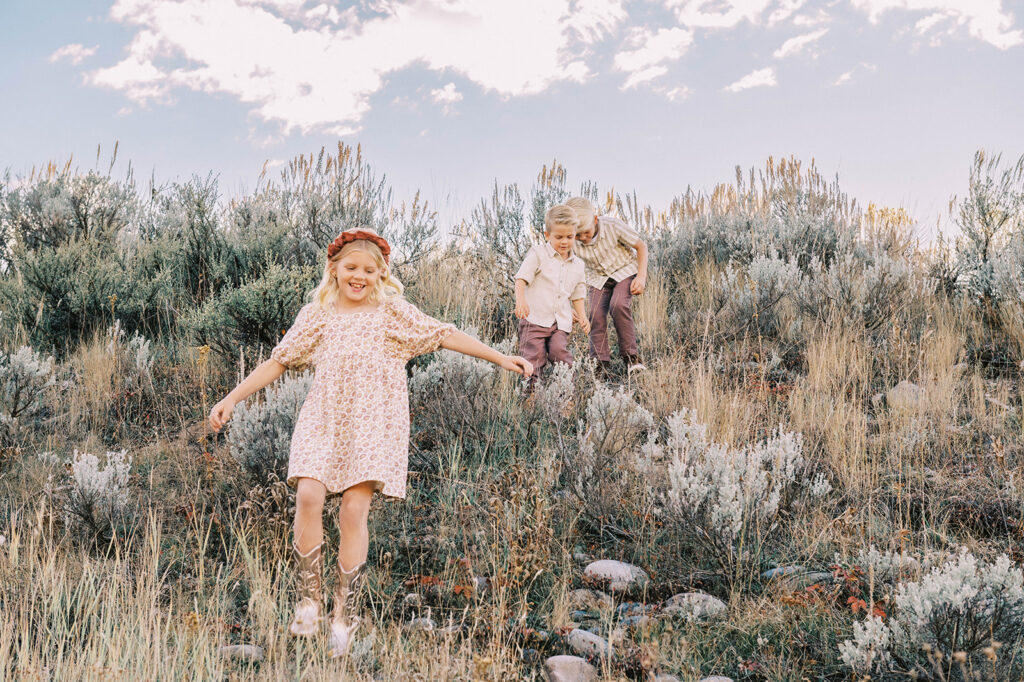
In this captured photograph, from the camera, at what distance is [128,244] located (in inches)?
339

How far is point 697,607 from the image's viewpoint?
2.95m

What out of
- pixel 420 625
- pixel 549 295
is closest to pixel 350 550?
pixel 420 625

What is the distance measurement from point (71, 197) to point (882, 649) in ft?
32.2

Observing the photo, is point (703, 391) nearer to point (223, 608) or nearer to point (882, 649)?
point (882, 649)

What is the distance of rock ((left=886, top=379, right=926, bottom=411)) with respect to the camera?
15.7 feet

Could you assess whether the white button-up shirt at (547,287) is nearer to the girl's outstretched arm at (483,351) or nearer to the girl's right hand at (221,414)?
the girl's outstretched arm at (483,351)

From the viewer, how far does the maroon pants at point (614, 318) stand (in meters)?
6.00

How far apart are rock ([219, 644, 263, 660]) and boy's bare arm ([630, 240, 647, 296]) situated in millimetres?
4107

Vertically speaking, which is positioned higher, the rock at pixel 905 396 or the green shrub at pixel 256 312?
the green shrub at pixel 256 312

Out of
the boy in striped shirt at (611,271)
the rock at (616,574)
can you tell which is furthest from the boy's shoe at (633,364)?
the rock at (616,574)

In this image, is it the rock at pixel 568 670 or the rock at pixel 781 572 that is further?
the rock at pixel 781 572

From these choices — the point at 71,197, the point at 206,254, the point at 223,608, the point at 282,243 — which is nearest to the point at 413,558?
the point at 223,608

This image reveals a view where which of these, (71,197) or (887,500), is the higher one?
(71,197)

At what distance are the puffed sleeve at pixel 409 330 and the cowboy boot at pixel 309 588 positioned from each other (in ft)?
3.00
